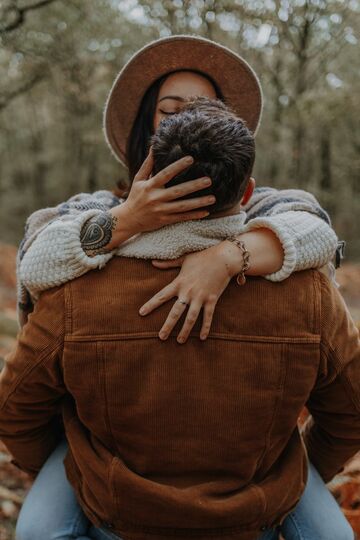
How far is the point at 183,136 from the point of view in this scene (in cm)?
127

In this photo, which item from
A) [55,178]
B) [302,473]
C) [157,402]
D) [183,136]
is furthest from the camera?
[55,178]

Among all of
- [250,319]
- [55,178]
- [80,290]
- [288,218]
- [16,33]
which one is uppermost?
[55,178]

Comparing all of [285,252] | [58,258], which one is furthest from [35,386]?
[285,252]

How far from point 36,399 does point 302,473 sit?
37.4 inches

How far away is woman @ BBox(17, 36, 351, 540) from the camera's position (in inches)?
52.6

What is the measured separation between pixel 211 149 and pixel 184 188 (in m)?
0.13

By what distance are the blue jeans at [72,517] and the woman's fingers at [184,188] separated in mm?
1111

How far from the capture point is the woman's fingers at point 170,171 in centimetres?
125

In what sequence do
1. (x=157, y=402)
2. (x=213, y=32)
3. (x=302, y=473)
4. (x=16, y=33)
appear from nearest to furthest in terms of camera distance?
(x=157, y=402) → (x=302, y=473) → (x=16, y=33) → (x=213, y=32)

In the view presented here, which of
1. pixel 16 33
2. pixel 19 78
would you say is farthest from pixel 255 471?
pixel 19 78

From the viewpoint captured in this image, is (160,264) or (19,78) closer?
(160,264)

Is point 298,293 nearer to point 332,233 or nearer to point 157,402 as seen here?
point 332,233

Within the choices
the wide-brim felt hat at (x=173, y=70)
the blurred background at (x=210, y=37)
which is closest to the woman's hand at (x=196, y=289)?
the wide-brim felt hat at (x=173, y=70)

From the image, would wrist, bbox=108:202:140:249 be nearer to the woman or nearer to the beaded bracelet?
the woman
